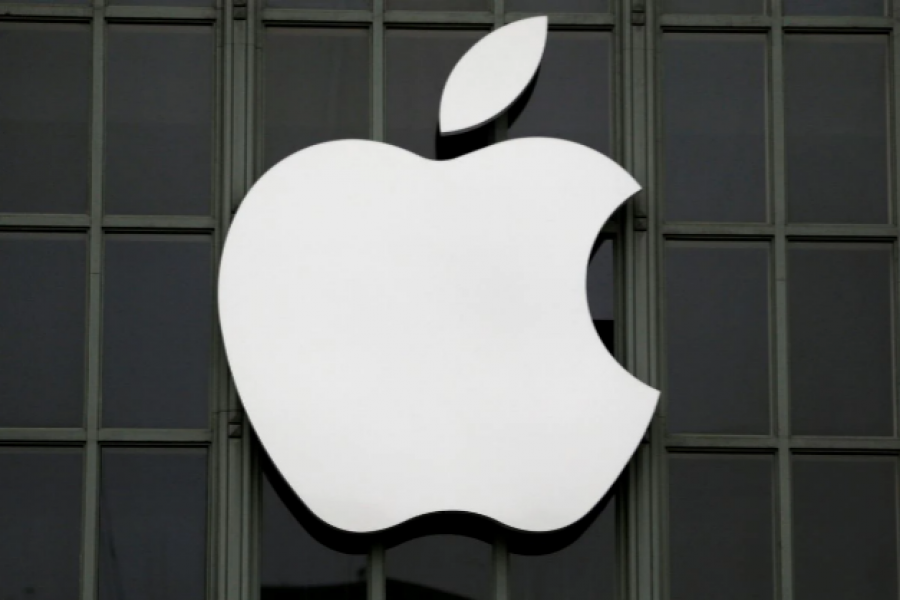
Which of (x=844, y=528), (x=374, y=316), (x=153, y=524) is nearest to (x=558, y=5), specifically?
(x=374, y=316)

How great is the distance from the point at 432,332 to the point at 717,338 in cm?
256

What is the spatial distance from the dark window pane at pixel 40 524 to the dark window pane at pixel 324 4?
443cm

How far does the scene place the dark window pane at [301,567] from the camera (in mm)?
16281

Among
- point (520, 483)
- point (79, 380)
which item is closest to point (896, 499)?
point (520, 483)

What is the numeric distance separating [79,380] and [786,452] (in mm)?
6206

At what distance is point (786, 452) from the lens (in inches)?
651

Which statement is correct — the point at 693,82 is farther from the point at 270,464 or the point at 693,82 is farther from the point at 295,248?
the point at 270,464

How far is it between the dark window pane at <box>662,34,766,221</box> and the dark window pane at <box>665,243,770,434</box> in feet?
1.25

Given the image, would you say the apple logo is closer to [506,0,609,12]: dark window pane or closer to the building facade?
the building facade

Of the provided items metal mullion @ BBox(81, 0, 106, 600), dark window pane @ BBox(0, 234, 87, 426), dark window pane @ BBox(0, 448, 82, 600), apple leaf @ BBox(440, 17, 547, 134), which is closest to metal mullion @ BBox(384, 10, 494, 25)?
apple leaf @ BBox(440, 17, 547, 134)

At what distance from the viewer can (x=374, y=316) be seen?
53.6 ft

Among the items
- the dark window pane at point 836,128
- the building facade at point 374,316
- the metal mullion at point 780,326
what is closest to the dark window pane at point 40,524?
the building facade at point 374,316

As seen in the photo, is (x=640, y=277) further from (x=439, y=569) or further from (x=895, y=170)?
(x=439, y=569)

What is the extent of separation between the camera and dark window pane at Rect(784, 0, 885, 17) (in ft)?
57.2
